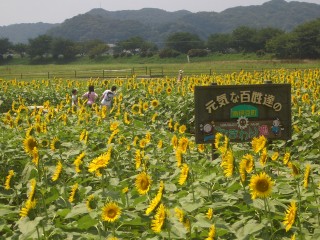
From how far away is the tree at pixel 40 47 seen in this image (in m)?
95.4

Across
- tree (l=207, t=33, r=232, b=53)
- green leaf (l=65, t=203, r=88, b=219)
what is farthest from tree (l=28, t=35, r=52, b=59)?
green leaf (l=65, t=203, r=88, b=219)

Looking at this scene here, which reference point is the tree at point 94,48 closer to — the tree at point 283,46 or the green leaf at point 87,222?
the tree at point 283,46

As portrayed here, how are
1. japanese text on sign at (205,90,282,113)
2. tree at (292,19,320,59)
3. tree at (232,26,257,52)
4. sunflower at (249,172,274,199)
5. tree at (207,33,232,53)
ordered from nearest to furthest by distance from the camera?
sunflower at (249,172,274,199) < japanese text on sign at (205,90,282,113) < tree at (292,19,320,59) < tree at (232,26,257,52) < tree at (207,33,232,53)

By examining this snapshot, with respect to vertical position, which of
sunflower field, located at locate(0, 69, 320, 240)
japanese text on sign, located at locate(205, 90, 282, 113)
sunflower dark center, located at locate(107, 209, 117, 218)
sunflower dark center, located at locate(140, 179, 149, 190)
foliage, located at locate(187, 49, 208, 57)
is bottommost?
sunflower field, located at locate(0, 69, 320, 240)

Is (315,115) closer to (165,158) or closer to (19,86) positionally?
(165,158)

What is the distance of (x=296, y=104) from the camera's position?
9.16m

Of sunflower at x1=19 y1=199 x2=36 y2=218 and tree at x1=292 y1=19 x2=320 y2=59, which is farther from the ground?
tree at x1=292 y1=19 x2=320 y2=59

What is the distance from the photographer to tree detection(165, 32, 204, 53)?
92.2m

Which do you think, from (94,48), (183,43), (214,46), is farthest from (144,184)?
(94,48)

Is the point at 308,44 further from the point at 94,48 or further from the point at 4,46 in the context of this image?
the point at 4,46

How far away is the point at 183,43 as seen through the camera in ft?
312

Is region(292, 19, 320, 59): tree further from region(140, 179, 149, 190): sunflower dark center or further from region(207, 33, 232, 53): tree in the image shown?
region(140, 179, 149, 190): sunflower dark center

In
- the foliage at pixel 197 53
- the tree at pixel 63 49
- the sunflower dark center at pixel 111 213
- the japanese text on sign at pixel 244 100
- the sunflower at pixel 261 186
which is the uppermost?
the tree at pixel 63 49

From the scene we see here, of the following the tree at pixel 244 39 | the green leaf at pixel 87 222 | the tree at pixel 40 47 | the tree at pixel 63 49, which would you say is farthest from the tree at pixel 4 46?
the green leaf at pixel 87 222
